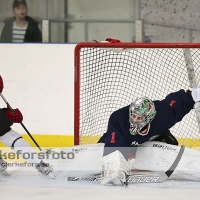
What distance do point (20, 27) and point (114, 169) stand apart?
2.53 meters

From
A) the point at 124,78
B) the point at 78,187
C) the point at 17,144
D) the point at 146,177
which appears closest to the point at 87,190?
the point at 78,187

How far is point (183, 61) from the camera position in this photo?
4539 mm

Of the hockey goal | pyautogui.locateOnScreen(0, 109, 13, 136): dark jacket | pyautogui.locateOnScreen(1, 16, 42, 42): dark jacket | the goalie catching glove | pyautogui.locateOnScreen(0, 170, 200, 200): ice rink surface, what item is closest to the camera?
pyautogui.locateOnScreen(0, 170, 200, 200): ice rink surface

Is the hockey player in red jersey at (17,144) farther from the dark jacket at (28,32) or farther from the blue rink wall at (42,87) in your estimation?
the dark jacket at (28,32)

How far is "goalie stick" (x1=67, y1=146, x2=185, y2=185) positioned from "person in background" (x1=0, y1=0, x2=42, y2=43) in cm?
205

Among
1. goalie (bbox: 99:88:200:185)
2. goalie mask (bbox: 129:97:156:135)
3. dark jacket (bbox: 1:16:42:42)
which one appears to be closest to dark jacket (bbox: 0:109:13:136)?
goalie (bbox: 99:88:200:185)

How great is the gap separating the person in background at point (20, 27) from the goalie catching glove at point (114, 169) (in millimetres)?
2263

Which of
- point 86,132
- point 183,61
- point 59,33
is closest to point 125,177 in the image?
point 86,132

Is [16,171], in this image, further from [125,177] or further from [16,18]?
[16,18]

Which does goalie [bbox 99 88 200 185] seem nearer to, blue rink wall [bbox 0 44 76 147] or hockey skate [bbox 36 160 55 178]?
hockey skate [bbox 36 160 55 178]

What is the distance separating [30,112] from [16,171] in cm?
132

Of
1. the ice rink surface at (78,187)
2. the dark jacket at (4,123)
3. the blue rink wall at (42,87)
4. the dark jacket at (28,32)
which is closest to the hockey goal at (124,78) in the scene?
the ice rink surface at (78,187)

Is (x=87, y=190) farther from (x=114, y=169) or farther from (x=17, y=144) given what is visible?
(x=17, y=144)

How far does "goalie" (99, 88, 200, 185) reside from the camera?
3748mm
